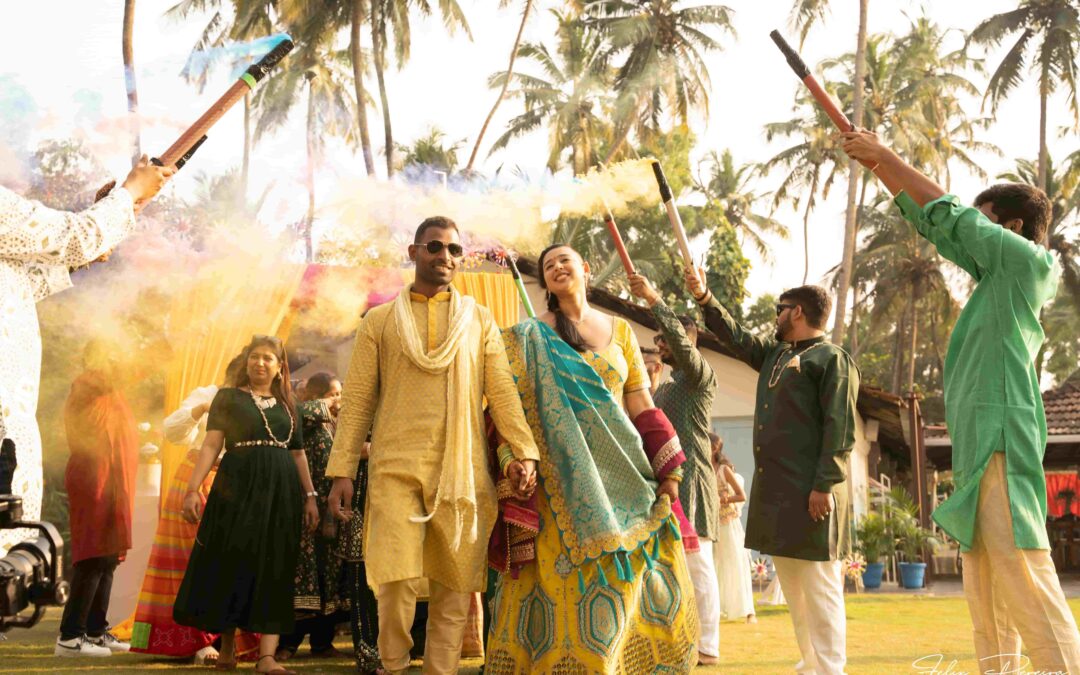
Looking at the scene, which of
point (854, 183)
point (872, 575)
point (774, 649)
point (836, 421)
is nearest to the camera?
point (836, 421)

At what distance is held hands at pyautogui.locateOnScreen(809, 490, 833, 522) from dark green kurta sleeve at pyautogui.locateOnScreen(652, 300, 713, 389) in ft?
4.42

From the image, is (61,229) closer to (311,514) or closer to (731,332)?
(311,514)

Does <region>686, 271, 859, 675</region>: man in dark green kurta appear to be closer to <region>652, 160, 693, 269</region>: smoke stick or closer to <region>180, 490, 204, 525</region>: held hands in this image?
<region>652, 160, 693, 269</region>: smoke stick

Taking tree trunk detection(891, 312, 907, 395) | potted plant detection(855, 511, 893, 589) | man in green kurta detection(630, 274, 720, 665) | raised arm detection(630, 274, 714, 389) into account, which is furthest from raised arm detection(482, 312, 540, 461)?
tree trunk detection(891, 312, 907, 395)

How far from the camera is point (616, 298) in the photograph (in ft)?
67.9

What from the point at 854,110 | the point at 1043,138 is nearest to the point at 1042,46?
the point at 1043,138

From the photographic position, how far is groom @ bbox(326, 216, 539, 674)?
5.12 meters

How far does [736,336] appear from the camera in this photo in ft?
21.9

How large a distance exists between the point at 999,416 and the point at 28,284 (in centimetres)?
366

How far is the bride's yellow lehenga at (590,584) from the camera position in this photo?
511cm

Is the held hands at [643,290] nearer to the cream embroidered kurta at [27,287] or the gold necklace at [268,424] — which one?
the gold necklace at [268,424]

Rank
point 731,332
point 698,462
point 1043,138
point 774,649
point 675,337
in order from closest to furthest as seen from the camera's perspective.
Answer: point 731,332 < point 675,337 < point 698,462 < point 774,649 < point 1043,138

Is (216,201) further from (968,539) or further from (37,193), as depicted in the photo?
(968,539)

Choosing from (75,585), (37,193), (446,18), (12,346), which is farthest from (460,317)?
(446,18)
